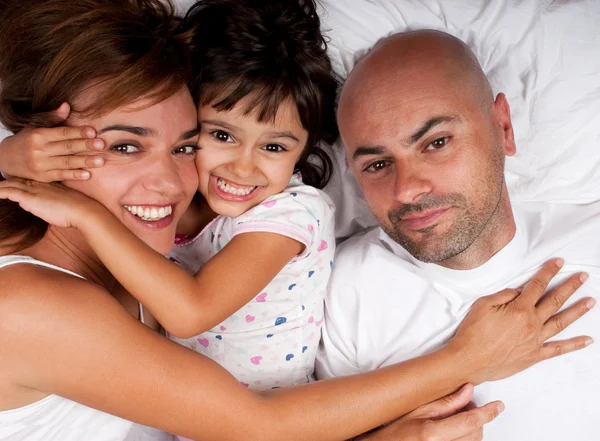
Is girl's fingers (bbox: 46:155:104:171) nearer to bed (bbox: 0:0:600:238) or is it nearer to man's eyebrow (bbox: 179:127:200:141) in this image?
man's eyebrow (bbox: 179:127:200:141)

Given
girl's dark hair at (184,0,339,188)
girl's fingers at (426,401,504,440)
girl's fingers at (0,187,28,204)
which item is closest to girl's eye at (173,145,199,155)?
girl's dark hair at (184,0,339,188)

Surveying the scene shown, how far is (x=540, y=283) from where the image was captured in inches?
65.9

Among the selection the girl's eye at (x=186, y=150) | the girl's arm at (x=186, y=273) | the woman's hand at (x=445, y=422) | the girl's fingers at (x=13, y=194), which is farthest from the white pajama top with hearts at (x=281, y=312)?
the girl's fingers at (x=13, y=194)

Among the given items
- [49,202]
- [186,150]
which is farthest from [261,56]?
[49,202]

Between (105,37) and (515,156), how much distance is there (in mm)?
1191

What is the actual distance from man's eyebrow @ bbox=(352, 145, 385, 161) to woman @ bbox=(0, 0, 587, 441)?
1.41ft

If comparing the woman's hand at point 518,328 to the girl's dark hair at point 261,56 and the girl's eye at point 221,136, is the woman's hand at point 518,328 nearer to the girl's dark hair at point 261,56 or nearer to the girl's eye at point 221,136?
the girl's dark hair at point 261,56

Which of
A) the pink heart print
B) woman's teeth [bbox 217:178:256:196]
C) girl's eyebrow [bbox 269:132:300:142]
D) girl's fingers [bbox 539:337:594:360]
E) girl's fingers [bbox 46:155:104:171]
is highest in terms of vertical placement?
girl's fingers [bbox 46:155:104:171]

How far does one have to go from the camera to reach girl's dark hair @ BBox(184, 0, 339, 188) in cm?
164

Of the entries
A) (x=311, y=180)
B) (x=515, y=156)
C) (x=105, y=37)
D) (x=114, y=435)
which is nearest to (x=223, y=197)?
(x=311, y=180)

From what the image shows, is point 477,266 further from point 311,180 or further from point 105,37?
point 105,37

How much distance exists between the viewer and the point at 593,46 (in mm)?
1758

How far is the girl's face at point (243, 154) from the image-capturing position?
5.41 feet

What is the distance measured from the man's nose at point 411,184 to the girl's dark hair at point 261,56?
330 mm
